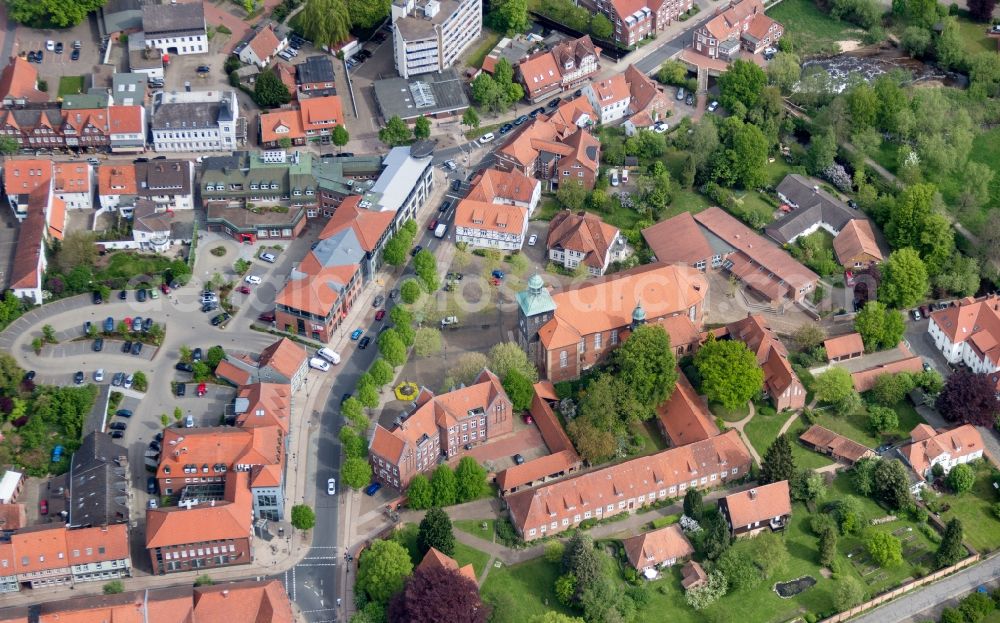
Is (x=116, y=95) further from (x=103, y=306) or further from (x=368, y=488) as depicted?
(x=368, y=488)

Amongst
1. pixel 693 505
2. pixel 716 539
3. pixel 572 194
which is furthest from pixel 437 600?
pixel 572 194

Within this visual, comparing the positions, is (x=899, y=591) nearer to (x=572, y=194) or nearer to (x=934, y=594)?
(x=934, y=594)

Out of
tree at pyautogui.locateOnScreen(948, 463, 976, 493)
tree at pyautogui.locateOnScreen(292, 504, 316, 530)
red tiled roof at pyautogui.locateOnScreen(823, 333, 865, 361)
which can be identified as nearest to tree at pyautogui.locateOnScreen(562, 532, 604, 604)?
tree at pyautogui.locateOnScreen(292, 504, 316, 530)

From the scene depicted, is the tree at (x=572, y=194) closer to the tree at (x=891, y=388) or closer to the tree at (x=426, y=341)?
the tree at (x=426, y=341)

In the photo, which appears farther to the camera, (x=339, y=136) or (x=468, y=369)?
(x=339, y=136)

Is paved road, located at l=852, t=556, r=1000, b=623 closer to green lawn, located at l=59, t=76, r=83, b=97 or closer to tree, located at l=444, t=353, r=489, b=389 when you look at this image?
tree, located at l=444, t=353, r=489, b=389

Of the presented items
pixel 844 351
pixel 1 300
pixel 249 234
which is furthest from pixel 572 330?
pixel 1 300

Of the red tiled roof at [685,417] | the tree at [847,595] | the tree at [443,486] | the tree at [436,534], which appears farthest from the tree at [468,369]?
the tree at [847,595]
